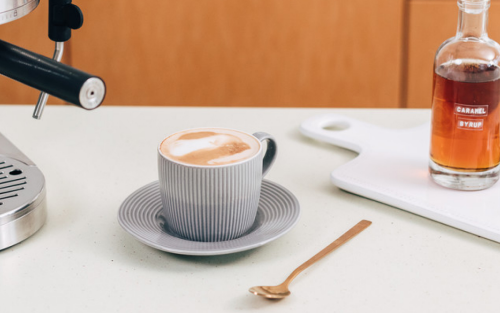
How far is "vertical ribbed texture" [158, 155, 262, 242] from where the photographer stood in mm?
553

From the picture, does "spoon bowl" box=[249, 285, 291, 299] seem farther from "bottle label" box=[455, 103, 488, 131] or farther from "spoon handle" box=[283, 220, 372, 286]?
"bottle label" box=[455, 103, 488, 131]

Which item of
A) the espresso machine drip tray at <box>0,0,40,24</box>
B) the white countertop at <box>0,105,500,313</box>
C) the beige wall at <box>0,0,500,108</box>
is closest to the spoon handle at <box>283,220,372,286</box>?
the white countertop at <box>0,105,500,313</box>

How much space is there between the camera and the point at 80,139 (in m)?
0.87

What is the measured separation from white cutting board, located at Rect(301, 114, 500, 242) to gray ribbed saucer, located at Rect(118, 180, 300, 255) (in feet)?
0.32

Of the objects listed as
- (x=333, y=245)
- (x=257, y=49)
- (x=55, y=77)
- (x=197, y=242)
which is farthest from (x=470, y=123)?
(x=257, y=49)

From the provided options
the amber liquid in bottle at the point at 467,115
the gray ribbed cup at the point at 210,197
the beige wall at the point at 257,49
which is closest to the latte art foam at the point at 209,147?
the gray ribbed cup at the point at 210,197

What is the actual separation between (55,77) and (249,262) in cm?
24

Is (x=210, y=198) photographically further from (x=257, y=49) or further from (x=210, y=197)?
(x=257, y=49)

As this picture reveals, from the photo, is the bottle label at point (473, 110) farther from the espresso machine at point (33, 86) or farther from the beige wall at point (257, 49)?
the beige wall at point (257, 49)

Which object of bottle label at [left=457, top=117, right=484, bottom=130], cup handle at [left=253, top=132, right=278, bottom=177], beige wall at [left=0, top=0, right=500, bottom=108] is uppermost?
bottle label at [left=457, top=117, right=484, bottom=130]

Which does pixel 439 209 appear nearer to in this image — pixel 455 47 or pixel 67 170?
pixel 455 47

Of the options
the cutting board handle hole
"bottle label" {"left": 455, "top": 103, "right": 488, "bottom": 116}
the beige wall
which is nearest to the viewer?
"bottle label" {"left": 455, "top": 103, "right": 488, "bottom": 116}

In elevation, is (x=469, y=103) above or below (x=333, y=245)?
above

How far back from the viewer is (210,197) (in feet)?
1.83
